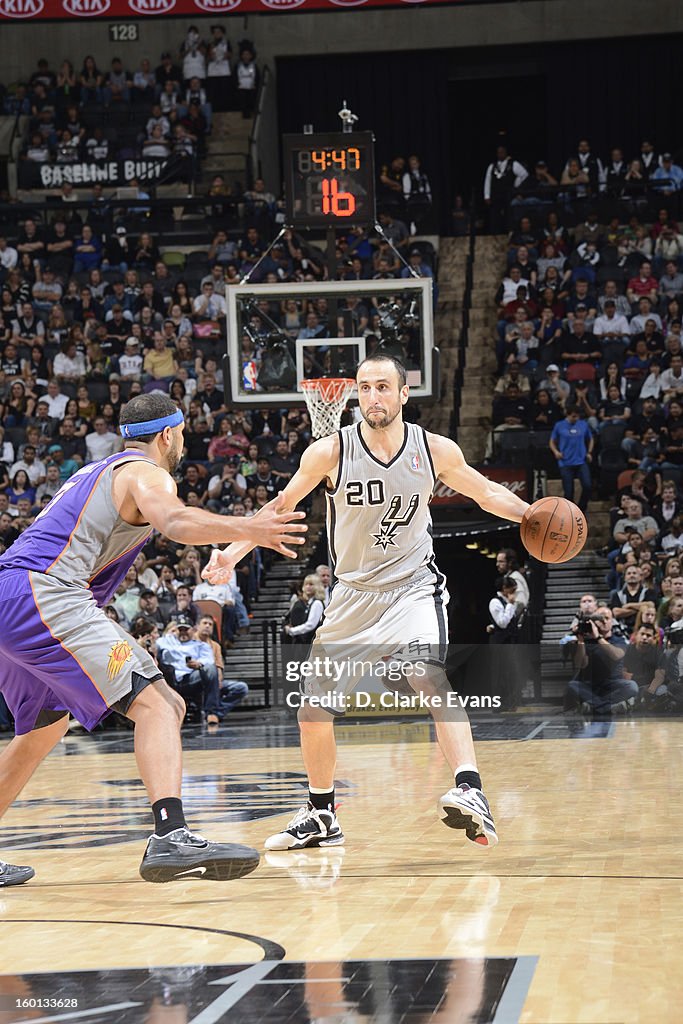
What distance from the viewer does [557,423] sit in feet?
55.9

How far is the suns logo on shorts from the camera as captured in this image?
4.76 metres

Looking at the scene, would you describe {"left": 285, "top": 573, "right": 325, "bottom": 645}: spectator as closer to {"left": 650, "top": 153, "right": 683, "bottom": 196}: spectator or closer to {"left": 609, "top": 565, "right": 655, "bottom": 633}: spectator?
{"left": 609, "top": 565, "right": 655, "bottom": 633}: spectator

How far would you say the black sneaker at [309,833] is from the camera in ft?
20.0

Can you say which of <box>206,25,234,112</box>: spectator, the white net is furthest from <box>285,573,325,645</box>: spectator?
<box>206,25,234,112</box>: spectator

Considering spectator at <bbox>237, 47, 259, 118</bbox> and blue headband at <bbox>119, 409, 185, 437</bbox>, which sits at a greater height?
spectator at <bbox>237, 47, 259, 118</bbox>

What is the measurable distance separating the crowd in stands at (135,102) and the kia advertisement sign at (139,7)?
3.18 metres

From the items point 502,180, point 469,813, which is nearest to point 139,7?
point 502,180

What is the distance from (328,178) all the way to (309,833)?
32.0 feet

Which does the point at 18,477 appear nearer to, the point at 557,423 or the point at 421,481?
the point at 557,423

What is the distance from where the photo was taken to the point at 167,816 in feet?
15.4

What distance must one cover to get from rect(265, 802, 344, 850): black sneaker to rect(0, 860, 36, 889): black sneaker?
1.08 meters

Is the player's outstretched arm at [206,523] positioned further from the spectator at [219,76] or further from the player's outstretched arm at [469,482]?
the spectator at [219,76]

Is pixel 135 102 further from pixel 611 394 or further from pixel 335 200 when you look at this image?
pixel 611 394

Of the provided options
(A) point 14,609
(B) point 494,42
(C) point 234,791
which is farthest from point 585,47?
(A) point 14,609
